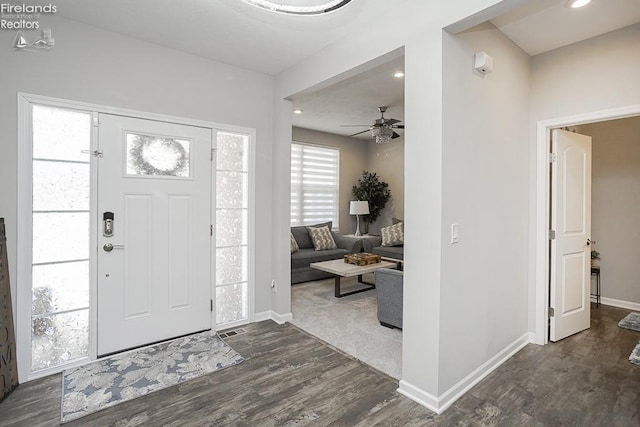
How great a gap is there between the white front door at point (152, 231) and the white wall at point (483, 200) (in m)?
2.36

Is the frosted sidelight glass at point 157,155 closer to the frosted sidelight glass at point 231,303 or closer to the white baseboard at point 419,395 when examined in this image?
the frosted sidelight glass at point 231,303

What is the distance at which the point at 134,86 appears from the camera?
2.94m

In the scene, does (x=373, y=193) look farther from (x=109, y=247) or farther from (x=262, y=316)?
(x=109, y=247)

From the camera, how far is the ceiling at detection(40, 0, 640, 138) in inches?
95.0

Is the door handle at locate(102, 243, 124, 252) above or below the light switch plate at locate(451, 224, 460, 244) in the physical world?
below

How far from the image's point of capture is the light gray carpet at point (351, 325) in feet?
9.55

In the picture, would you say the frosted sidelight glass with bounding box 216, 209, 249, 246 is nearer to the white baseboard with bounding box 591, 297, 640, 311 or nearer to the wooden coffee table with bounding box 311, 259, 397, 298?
the wooden coffee table with bounding box 311, 259, 397, 298

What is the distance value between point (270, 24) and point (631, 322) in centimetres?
486

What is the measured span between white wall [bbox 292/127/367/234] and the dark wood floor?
15.6 ft

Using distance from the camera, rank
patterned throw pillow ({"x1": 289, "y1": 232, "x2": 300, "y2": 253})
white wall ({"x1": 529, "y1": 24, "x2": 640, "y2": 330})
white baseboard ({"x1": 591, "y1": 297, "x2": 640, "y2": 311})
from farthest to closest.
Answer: patterned throw pillow ({"x1": 289, "y1": 232, "x2": 300, "y2": 253})
white baseboard ({"x1": 591, "y1": 297, "x2": 640, "y2": 311})
white wall ({"x1": 529, "y1": 24, "x2": 640, "y2": 330})

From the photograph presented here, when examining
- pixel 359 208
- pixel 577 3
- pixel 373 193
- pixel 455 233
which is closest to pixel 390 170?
pixel 373 193

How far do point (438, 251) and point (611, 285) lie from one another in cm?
373

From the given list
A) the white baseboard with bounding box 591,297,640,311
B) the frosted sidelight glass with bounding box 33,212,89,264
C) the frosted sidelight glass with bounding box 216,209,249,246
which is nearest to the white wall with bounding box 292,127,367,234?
the frosted sidelight glass with bounding box 216,209,249,246

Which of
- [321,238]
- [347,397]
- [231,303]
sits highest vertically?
[321,238]
